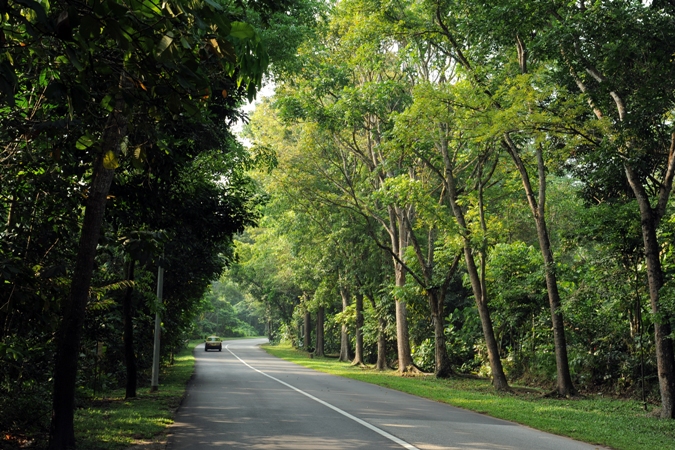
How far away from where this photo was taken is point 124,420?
11.3 m

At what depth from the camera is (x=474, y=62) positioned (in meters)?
18.3

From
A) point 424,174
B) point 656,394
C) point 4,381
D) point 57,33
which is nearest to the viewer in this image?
point 57,33

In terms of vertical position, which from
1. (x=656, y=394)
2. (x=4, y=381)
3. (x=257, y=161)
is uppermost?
(x=257, y=161)

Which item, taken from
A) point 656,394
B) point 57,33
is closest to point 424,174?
point 656,394

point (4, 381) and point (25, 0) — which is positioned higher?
point (25, 0)

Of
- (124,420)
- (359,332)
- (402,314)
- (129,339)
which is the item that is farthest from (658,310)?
(359,332)

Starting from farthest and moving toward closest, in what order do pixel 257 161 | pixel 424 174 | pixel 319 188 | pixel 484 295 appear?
pixel 319 188 < pixel 424 174 < pixel 484 295 < pixel 257 161

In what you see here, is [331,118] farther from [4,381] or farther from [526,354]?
[4,381]

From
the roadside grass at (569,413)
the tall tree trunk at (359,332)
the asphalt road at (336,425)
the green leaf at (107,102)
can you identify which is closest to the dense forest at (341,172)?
the green leaf at (107,102)

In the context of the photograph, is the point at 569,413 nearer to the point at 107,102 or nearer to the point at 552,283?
the point at 552,283

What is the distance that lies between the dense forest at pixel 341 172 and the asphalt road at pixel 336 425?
7.58 ft

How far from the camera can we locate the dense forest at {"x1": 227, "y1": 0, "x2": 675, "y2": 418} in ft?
45.4

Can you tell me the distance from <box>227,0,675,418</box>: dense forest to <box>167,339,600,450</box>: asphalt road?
5.06 meters

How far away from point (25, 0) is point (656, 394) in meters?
19.2
